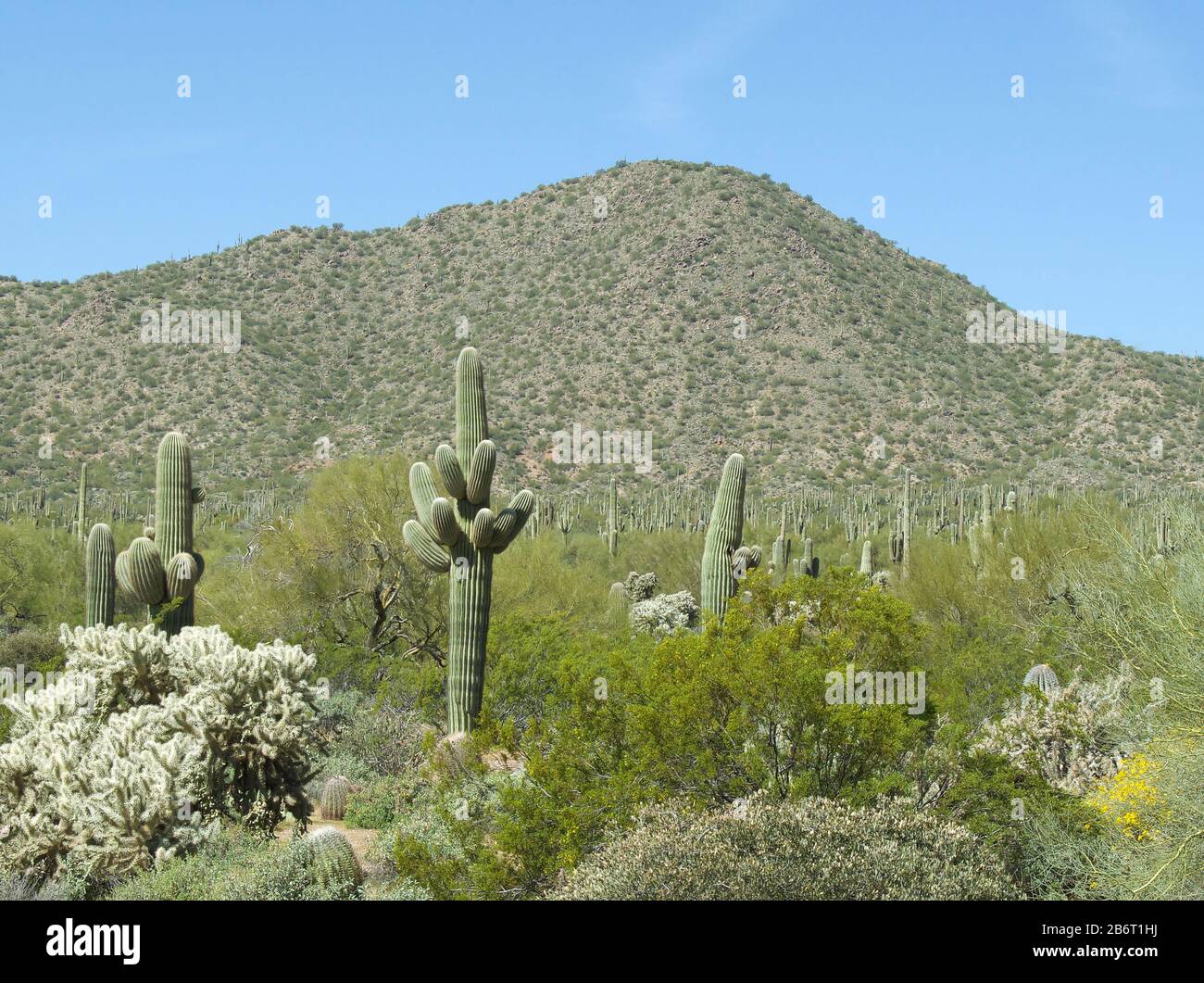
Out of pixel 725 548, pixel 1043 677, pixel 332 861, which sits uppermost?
pixel 725 548

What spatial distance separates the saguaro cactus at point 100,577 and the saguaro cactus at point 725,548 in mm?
6201

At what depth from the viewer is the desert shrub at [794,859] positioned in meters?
6.24

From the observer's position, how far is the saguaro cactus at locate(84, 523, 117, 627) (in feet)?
40.3

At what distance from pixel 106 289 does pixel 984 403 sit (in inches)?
1697

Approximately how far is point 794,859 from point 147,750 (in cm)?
427

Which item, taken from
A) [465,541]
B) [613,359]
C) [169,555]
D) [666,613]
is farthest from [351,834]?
[613,359]

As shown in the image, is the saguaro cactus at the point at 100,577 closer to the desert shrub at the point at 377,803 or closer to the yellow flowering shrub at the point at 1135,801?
the desert shrub at the point at 377,803

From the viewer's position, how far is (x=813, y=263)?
64250 millimetres

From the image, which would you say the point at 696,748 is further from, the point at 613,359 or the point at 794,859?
the point at 613,359

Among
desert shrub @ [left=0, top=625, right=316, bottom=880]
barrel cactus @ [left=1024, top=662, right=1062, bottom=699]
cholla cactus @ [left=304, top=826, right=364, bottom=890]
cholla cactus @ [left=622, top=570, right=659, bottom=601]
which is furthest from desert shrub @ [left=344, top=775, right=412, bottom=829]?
cholla cactus @ [left=622, top=570, right=659, bottom=601]

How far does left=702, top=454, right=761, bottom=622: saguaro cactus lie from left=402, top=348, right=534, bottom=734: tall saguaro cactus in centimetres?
229

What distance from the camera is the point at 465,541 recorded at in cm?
1212

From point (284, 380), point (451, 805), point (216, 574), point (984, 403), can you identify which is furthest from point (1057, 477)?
point (451, 805)
